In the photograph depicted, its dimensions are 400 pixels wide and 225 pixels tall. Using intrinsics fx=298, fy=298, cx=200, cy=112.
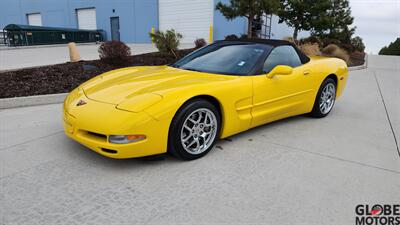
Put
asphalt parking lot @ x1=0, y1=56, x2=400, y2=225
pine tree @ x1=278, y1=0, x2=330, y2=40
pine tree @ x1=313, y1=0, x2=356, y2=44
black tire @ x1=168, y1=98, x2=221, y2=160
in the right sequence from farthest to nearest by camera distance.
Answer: pine tree @ x1=313, y1=0, x2=356, y2=44, pine tree @ x1=278, y1=0, x2=330, y2=40, black tire @ x1=168, y1=98, x2=221, y2=160, asphalt parking lot @ x1=0, y1=56, x2=400, y2=225

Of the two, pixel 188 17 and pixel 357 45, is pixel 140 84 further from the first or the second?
pixel 357 45

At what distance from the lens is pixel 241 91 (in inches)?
128

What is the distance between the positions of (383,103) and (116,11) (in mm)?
22949

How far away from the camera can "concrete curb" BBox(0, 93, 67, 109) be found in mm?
4948

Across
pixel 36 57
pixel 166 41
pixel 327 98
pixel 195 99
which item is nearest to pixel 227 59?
pixel 195 99

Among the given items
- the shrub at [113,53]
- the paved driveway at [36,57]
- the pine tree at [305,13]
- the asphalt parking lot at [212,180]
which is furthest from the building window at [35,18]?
the asphalt parking lot at [212,180]

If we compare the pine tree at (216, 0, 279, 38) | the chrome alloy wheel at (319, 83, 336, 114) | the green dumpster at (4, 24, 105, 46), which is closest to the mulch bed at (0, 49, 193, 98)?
the chrome alloy wheel at (319, 83, 336, 114)

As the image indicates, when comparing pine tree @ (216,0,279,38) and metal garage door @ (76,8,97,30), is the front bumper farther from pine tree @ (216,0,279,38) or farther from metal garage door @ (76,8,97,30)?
metal garage door @ (76,8,97,30)

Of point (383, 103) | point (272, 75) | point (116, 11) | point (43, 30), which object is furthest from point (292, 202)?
point (116, 11)

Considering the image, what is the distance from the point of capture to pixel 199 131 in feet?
9.87

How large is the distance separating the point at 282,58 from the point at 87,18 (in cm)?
2665

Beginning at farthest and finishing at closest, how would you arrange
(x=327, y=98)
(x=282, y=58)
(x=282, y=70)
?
(x=327, y=98)
(x=282, y=58)
(x=282, y=70)

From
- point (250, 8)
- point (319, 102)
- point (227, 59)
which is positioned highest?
point (250, 8)

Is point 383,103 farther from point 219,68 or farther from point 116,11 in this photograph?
point 116,11
